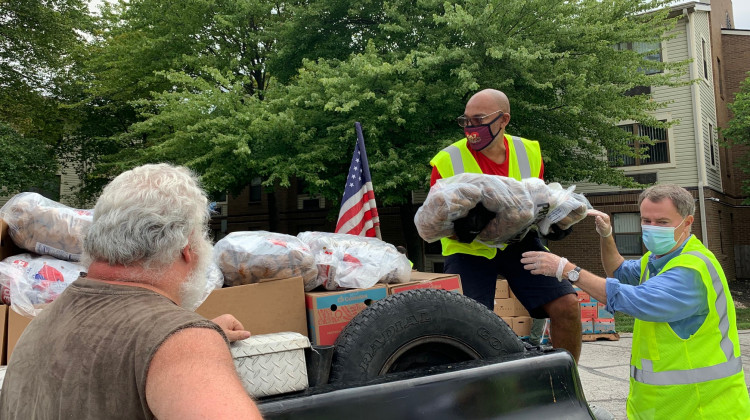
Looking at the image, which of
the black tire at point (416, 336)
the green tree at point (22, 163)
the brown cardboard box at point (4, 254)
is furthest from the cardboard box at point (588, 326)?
the green tree at point (22, 163)

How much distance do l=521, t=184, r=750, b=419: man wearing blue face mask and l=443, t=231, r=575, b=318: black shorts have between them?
1.40 feet

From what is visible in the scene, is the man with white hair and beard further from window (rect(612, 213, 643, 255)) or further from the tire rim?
window (rect(612, 213, 643, 255))

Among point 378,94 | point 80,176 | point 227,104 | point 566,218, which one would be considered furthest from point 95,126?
point 566,218

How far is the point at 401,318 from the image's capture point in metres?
2.08

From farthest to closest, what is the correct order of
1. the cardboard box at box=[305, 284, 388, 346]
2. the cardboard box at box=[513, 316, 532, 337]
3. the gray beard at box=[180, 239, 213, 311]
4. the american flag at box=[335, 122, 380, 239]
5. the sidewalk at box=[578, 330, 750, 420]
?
1. the cardboard box at box=[513, 316, 532, 337]
2. the american flag at box=[335, 122, 380, 239]
3. the sidewalk at box=[578, 330, 750, 420]
4. the cardboard box at box=[305, 284, 388, 346]
5. the gray beard at box=[180, 239, 213, 311]

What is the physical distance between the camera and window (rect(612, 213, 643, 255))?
59.5 ft

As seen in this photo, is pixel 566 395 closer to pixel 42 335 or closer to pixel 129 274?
pixel 129 274

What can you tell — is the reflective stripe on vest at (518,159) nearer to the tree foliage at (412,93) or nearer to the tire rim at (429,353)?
the tire rim at (429,353)

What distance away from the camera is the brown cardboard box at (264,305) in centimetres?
217

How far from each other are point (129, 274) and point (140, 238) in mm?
105

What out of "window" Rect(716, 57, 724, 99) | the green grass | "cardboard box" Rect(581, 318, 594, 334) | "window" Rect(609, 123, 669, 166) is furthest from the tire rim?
"window" Rect(716, 57, 724, 99)

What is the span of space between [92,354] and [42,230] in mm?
1605

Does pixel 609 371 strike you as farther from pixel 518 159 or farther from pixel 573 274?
pixel 573 274

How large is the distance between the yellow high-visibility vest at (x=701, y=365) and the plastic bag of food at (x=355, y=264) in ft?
4.23
